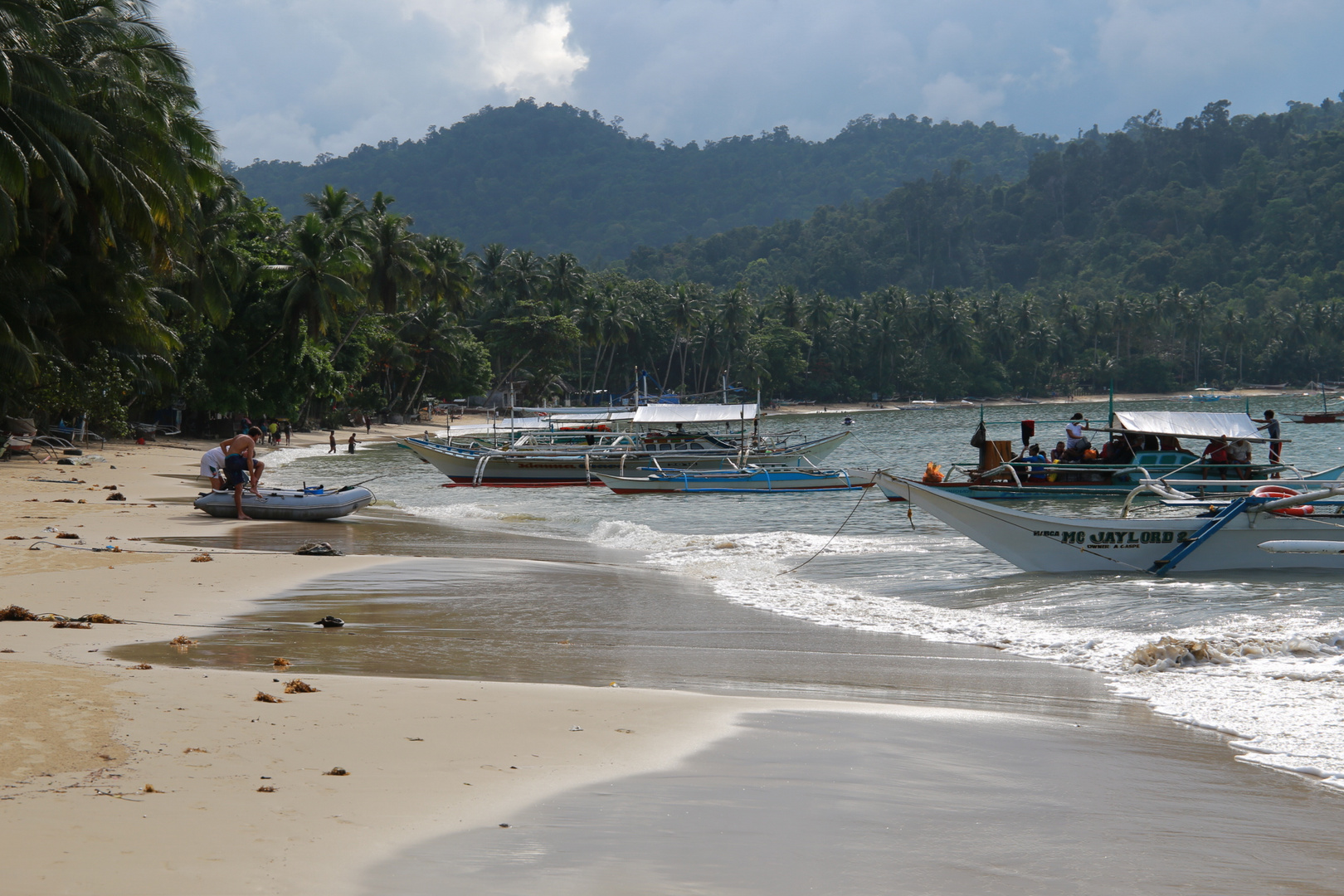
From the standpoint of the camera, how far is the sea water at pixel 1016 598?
7.38 m

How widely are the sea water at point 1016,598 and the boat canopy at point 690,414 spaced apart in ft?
16.7

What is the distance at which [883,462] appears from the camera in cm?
4584

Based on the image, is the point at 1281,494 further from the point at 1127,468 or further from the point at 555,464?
the point at 555,464

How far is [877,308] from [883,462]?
78.1 meters

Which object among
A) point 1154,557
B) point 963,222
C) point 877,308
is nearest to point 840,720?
point 1154,557

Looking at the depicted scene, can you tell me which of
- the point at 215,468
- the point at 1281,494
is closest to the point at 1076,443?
the point at 1281,494

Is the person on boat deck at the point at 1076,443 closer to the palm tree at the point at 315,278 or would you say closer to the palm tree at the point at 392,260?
the palm tree at the point at 315,278

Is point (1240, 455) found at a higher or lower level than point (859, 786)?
higher

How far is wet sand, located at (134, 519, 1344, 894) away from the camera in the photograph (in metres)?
4.01

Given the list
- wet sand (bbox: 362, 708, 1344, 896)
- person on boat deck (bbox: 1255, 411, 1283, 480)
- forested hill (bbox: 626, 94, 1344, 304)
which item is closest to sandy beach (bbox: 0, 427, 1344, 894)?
wet sand (bbox: 362, 708, 1344, 896)

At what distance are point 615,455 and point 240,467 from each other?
1466cm

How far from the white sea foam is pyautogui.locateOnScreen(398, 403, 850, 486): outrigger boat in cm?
1738

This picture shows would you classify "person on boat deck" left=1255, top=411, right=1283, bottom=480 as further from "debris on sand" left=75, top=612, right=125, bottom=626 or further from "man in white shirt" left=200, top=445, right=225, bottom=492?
"debris on sand" left=75, top=612, right=125, bottom=626

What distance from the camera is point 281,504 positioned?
19.3 m
